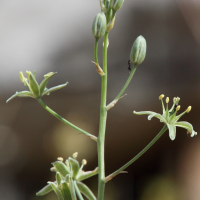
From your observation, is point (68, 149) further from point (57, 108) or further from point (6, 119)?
point (6, 119)

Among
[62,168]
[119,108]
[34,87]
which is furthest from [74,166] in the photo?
[119,108]

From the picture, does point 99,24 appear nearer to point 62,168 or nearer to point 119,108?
point 62,168

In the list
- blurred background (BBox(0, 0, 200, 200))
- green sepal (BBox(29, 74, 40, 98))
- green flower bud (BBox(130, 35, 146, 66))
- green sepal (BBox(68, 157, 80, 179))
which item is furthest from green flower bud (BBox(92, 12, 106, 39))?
blurred background (BBox(0, 0, 200, 200))

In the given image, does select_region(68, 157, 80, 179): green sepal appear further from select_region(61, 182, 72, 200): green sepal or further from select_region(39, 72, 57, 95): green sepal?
select_region(39, 72, 57, 95): green sepal

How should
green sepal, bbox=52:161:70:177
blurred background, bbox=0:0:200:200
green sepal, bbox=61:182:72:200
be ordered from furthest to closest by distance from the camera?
blurred background, bbox=0:0:200:200, green sepal, bbox=52:161:70:177, green sepal, bbox=61:182:72:200

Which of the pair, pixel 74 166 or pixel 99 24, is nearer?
pixel 99 24

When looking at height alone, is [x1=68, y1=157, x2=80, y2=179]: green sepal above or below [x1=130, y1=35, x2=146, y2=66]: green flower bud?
below

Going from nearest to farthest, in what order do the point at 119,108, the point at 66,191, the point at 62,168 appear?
the point at 66,191 < the point at 62,168 < the point at 119,108

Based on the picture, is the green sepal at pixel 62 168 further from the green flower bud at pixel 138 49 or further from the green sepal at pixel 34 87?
the green flower bud at pixel 138 49
